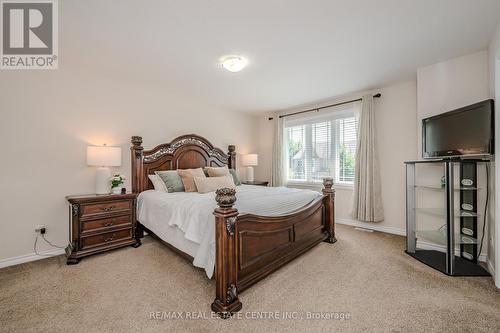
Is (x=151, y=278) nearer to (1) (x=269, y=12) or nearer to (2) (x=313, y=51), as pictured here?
(1) (x=269, y=12)

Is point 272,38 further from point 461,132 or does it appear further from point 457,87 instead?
point 457,87

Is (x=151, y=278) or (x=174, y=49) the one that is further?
(x=174, y=49)

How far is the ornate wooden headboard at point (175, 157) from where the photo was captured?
133 inches

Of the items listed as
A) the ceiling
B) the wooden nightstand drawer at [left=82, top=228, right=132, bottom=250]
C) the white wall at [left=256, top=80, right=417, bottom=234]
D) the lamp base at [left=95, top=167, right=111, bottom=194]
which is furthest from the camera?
the white wall at [left=256, top=80, right=417, bottom=234]

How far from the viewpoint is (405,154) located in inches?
133

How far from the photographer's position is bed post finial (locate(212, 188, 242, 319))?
1663 millimetres

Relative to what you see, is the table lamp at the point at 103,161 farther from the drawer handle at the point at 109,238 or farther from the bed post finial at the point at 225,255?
the bed post finial at the point at 225,255

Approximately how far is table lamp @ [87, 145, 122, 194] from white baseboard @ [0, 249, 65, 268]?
2.83 ft

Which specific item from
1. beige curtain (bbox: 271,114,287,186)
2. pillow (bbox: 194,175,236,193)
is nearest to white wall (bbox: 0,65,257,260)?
pillow (bbox: 194,175,236,193)

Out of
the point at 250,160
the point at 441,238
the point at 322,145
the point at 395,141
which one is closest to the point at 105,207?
the point at 250,160

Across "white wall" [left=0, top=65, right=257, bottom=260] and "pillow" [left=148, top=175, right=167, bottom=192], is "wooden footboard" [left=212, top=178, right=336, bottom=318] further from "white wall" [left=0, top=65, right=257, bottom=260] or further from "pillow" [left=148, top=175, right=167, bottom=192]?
"white wall" [left=0, top=65, right=257, bottom=260]

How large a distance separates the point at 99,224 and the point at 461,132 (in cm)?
430

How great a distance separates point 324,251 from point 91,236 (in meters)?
2.90

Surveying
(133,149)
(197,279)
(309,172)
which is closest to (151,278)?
(197,279)
